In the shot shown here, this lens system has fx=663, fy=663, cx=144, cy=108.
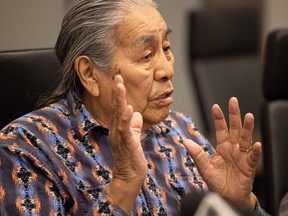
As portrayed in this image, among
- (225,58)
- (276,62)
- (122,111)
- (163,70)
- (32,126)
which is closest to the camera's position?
(122,111)

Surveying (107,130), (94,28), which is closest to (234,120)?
(107,130)

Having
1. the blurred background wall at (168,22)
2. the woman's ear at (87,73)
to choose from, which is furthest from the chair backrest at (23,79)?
the blurred background wall at (168,22)

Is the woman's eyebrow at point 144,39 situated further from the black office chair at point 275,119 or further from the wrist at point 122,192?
the black office chair at point 275,119

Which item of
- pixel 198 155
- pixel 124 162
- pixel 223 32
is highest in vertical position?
pixel 124 162

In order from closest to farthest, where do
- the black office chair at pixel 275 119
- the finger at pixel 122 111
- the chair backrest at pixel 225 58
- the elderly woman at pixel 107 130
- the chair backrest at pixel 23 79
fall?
the finger at pixel 122 111, the elderly woman at pixel 107 130, the chair backrest at pixel 23 79, the black office chair at pixel 275 119, the chair backrest at pixel 225 58

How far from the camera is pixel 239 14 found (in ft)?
12.2

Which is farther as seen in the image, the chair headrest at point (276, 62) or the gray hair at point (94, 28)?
the chair headrest at point (276, 62)

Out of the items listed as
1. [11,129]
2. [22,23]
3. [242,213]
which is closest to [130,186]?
[11,129]

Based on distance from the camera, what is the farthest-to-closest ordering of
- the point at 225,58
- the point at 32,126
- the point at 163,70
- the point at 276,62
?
the point at 225,58
the point at 276,62
the point at 163,70
the point at 32,126

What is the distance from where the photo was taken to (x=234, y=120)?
1.75 metres

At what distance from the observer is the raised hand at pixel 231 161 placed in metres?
1.74

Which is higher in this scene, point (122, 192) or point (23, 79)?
point (23, 79)

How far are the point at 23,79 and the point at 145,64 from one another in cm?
37

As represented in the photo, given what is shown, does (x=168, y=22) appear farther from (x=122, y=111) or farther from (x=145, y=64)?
(x=122, y=111)
